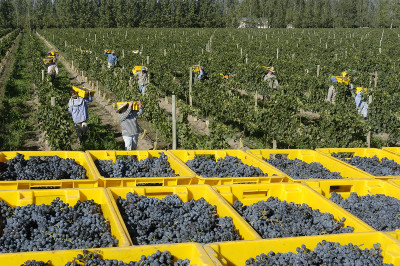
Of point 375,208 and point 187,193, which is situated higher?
point 187,193

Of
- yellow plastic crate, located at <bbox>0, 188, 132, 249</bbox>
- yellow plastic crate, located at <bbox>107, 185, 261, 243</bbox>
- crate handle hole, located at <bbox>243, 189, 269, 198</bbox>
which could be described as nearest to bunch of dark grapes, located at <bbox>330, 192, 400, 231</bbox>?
crate handle hole, located at <bbox>243, 189, 269, 198</bbox>

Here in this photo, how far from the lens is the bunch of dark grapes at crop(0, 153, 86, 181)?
4762 mm

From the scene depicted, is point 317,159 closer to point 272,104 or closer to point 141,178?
point 141,178

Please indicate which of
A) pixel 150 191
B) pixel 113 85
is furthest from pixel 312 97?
pixel 150 191

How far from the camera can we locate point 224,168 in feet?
17.1

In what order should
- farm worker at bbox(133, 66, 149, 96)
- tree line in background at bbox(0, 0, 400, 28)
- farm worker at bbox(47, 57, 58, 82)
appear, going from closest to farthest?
farm worker at bbox(133, 66, 149, 96) < farm worker at bbox(47, 57, 58, 82) < tree line in background at bbox(0, 0, 400, 28)

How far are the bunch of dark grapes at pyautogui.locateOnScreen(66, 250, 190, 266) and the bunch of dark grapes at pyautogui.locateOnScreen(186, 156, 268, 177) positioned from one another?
7.00 ft

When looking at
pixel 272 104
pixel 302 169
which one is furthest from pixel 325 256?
pixel 272 104

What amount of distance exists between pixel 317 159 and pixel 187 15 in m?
71.7

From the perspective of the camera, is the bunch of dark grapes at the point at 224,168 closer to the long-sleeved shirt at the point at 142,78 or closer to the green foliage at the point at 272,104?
the green foliage at the point at 272,104

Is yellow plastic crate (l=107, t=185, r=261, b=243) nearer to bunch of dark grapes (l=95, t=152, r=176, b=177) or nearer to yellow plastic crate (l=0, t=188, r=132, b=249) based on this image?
yellow plastic crate (l=0, t=188, r=132, b=249)

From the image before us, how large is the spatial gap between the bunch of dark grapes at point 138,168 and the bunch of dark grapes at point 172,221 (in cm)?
94

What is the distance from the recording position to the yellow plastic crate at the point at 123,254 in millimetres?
2744

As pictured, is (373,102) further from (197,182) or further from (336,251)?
(336,251)
